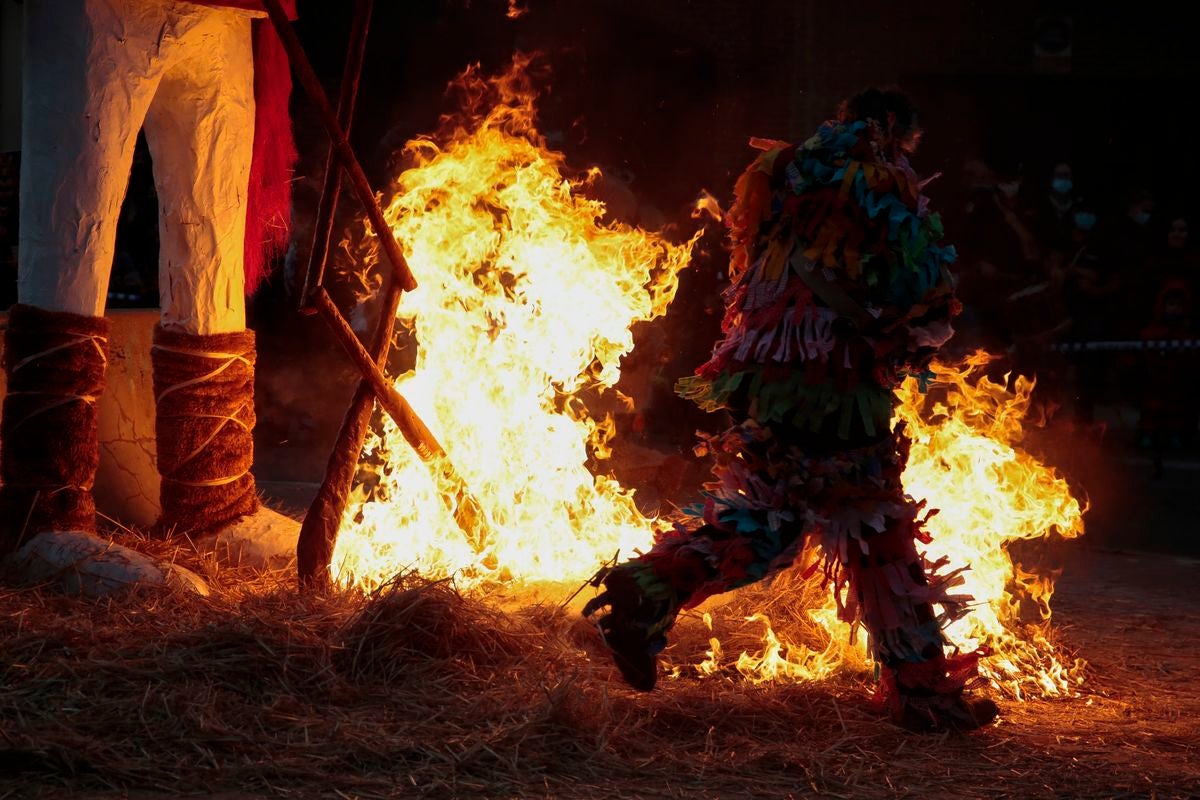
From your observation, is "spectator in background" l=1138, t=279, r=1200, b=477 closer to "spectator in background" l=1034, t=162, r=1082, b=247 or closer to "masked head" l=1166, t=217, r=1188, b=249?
"masked head" l=1166, t=217, r=1188, b=249

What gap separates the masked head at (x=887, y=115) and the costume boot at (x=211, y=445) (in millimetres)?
2459

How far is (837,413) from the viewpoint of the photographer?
12.8 feet

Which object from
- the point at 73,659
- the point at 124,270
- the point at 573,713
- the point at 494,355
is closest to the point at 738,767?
the point at 573,713

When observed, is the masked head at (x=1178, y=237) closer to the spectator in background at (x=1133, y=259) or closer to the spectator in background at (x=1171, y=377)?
the spectator in background at (x=1133, y=259)

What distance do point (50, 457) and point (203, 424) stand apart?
1.96ft

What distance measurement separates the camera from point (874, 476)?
3926 mm

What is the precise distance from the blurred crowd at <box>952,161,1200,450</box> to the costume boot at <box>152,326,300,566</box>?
5515 millimetres

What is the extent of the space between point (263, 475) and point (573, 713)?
5225 mm

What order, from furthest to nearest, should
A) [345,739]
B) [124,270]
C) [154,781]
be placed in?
[124,270] → [345,739] → [154,781]

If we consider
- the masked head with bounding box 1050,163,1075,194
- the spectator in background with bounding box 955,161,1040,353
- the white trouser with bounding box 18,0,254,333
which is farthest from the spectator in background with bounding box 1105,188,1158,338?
the white trouser with bounding box 18,0,254,333

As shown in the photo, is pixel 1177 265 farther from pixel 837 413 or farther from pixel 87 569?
pixel 87 569

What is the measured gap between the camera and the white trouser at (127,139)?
183 inches

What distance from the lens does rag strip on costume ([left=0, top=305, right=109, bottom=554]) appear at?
4641 millimetres

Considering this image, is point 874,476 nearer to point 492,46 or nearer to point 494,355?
point 494,355
